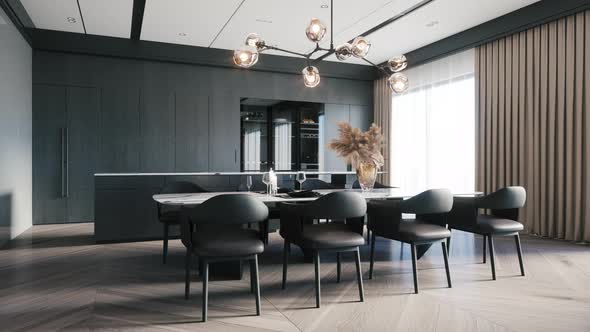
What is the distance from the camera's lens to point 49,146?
6.23 m

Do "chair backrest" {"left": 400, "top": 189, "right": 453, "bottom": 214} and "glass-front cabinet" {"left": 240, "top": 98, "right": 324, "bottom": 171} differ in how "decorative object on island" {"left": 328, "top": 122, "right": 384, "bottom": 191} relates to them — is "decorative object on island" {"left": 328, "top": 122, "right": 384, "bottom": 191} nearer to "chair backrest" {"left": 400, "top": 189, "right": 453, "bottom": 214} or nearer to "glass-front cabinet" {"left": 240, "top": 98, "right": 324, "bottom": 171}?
"chair backrest" {"left": 400, "top": 189, "right": 453, "bottom": 214}

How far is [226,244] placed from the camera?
2527 mm

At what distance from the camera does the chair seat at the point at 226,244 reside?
249 centimetres

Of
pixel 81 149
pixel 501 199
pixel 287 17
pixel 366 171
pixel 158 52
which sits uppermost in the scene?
pixel 287 17

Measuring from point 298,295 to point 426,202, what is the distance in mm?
1144

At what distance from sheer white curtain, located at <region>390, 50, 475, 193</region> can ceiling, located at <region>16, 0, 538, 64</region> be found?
0.65 meters

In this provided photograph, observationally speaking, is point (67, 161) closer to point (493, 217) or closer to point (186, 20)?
point (186, 20)

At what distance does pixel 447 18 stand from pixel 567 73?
1.64 m

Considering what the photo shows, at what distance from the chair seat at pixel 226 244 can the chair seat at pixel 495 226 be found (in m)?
1.87

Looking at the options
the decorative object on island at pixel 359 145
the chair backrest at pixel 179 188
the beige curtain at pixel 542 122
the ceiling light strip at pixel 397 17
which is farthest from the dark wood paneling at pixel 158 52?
the decorative object on island at pixel 359 145

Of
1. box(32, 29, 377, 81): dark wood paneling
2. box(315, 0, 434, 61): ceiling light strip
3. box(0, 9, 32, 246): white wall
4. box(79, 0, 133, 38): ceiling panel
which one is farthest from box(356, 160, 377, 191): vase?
box(32, 29, 377, 81): dark wood paneling

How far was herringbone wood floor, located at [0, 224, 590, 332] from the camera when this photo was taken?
238 centimetres

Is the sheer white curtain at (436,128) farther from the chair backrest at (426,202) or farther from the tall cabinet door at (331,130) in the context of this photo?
the chair backrest at (426,202)

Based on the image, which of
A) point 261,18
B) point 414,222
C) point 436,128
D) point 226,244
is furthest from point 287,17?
point 226,244
